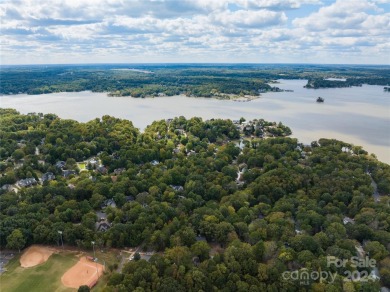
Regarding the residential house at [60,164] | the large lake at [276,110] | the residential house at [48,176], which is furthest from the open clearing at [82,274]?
the large lake at [276,110]

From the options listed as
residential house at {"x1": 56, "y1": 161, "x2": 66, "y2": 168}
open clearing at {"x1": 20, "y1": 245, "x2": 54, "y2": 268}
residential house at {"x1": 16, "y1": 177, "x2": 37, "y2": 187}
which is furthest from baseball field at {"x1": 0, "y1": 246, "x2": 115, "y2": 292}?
residential house at {"x1": 56, "y1": 161, "x2": 66, "y2": 168}

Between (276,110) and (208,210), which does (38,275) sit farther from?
(276,110)

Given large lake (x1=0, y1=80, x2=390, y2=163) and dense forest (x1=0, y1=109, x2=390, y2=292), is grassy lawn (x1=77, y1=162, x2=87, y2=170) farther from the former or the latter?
large lake (x1=0, y1=80, x2=390, y2=163)

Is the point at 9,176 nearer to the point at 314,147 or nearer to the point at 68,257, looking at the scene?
the point at 68,257

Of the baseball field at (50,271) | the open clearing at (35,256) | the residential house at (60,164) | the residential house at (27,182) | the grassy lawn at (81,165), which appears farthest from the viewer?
the grassy lawn at (81,165)

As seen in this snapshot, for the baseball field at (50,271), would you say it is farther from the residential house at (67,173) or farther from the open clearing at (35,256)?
the residential house at (67,173)

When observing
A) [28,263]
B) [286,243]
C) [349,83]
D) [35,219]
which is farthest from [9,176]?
[349,83]
